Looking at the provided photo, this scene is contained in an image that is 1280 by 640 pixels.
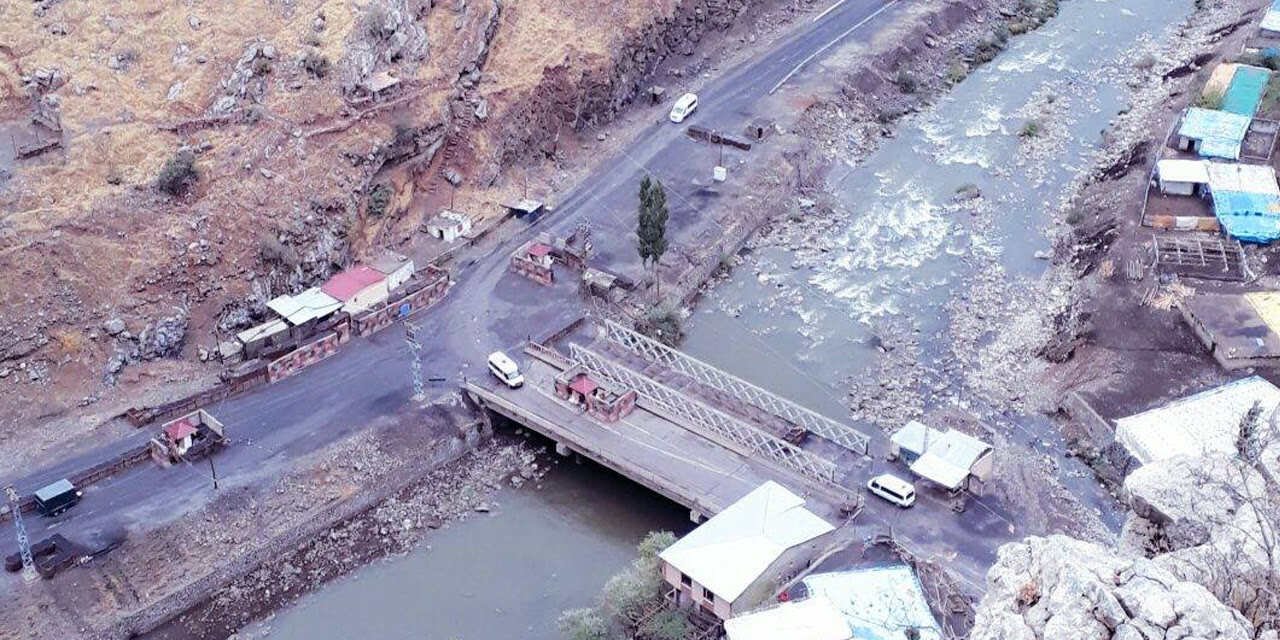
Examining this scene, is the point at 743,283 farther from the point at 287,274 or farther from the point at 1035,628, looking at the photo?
the point at 1035,628

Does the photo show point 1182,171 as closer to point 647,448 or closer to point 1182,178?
point 1182,178

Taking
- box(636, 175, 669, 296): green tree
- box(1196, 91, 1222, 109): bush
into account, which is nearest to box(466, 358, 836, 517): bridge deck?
box(636, 175, 669, 296): green tree

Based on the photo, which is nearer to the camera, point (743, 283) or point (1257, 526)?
point (1257, 526)

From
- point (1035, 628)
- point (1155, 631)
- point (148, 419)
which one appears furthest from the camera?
point (148, 419)

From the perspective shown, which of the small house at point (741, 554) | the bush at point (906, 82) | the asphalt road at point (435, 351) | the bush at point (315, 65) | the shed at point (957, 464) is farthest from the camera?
the bush at point (906, 82)

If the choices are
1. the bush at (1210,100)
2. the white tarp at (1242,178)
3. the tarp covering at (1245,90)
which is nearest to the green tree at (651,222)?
the white tarp at (1242,178)

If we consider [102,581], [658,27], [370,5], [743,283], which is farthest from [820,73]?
[102,581]

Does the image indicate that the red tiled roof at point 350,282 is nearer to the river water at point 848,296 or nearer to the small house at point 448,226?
the small house at point 448,226
